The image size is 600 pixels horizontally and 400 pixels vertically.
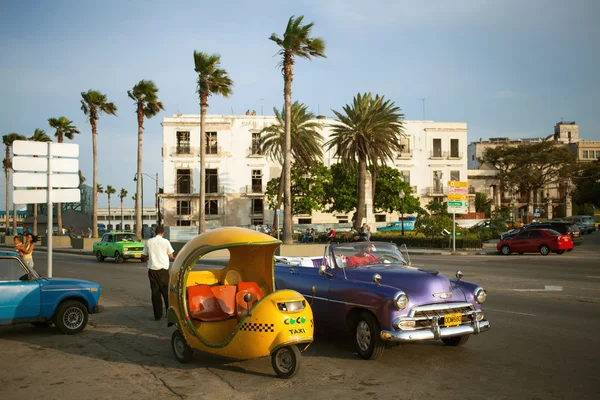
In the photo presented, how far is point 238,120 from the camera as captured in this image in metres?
74.4

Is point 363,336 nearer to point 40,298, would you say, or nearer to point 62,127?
point 40,298

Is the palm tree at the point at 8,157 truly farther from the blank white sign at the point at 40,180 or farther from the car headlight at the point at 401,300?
the car headlight at the point at 401,300

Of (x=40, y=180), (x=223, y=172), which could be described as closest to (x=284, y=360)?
(x=40, y=180)

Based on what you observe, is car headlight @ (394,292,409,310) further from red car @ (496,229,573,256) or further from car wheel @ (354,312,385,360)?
red car @ (496,229,573,256)

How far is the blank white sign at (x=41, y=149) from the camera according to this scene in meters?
13.0

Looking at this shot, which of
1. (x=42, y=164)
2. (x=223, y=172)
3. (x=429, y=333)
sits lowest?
(x=429, y=333)

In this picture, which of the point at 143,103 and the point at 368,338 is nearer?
the point at 368,338

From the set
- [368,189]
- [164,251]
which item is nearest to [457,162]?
[368,189]

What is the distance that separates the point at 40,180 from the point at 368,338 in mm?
8942

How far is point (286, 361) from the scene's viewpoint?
7.14 metres

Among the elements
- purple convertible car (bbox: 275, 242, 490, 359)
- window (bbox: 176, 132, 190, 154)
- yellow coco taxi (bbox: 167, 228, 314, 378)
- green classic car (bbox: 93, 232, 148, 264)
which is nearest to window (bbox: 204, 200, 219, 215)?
window (bbox: 176, 132, 190, 154)

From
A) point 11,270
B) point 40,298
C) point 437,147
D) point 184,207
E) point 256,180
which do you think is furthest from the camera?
point 437,147

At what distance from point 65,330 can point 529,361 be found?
7.57 m

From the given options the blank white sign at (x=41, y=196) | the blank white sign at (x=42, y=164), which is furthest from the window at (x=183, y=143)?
the blank white sign at (x=41, y=196)
